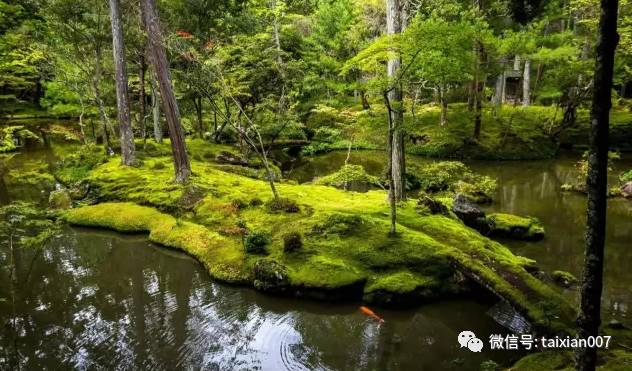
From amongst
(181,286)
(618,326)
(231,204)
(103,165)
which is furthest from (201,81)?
(618,326)

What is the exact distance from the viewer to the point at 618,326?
670cm

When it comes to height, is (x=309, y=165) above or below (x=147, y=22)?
below

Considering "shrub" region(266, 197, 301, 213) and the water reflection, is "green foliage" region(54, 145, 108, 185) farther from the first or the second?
the water reflection

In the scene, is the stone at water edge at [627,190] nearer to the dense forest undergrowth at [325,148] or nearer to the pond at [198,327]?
the dense forest undergrowth at [325,148]

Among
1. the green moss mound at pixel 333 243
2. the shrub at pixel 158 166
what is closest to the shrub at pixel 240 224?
the green moss mound at pixel 333 243

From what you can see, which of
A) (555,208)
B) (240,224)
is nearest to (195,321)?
(240,224)

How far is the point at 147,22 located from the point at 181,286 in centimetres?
815

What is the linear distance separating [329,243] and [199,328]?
3.26m

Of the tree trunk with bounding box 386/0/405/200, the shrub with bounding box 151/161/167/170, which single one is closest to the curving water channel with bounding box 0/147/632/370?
the tree trunk with bounding box 386/0/405/200

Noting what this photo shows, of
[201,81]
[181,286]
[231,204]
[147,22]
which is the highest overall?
[147,22]

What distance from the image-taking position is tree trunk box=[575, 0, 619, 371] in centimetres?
351

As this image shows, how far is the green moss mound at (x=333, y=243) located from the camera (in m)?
8.14

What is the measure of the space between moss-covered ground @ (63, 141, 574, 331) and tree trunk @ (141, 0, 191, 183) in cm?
71

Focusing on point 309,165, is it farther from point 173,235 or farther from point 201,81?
point 173,235
